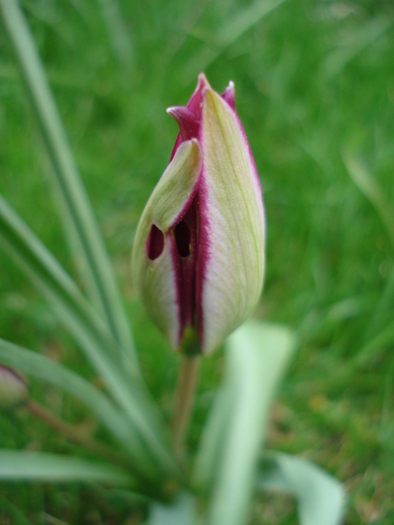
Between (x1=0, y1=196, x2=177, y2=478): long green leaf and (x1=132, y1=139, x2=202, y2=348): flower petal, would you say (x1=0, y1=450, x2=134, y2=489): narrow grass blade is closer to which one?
(x1=0, y1=196, x2=177, y2=478): long green leaf

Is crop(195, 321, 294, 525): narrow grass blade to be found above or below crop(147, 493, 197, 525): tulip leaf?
above

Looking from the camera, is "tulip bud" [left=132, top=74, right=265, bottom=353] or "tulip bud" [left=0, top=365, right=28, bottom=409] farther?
"tulip bud" [left=0, top=365, right=28, bottom=409]

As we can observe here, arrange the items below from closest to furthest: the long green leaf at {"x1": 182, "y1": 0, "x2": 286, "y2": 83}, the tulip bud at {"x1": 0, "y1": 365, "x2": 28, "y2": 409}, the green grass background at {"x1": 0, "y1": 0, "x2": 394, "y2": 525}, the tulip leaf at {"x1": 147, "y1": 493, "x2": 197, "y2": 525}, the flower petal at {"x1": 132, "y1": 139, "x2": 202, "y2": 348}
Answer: the flower petal at {"x1": 132, "y1": 139, "x2": 202, "y2": 348} → the tulip bud at {"x1": 0, "y1": 365, "x2": 28, "y2": 409} → the tulip leaf at {"x1": 147, "y1": 493, "x2": 197, "y2": 525} → the green grass background at {"x1": 0, "y1": 0, "x2": 394, "y2": 525} → the long green leaf at {"x1": 182, "y1": 0, "x2": 286, "y2": 83}

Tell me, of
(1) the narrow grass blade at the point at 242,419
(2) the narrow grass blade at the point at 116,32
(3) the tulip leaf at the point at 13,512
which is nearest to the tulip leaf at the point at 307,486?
(1) the narrow grass blade at the point at 242,419

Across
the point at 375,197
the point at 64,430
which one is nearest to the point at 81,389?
the point at 64,430

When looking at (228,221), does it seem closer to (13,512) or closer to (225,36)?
(13,512)

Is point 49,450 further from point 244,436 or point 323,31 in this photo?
point 323,31

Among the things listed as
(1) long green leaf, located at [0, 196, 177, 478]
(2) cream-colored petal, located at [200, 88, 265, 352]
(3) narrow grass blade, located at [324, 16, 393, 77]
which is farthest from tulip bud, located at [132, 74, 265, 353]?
(3) narrow grass blade, located at [324, 16, 393, 77]

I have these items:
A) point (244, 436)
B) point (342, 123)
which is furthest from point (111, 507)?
point (342, 123)
